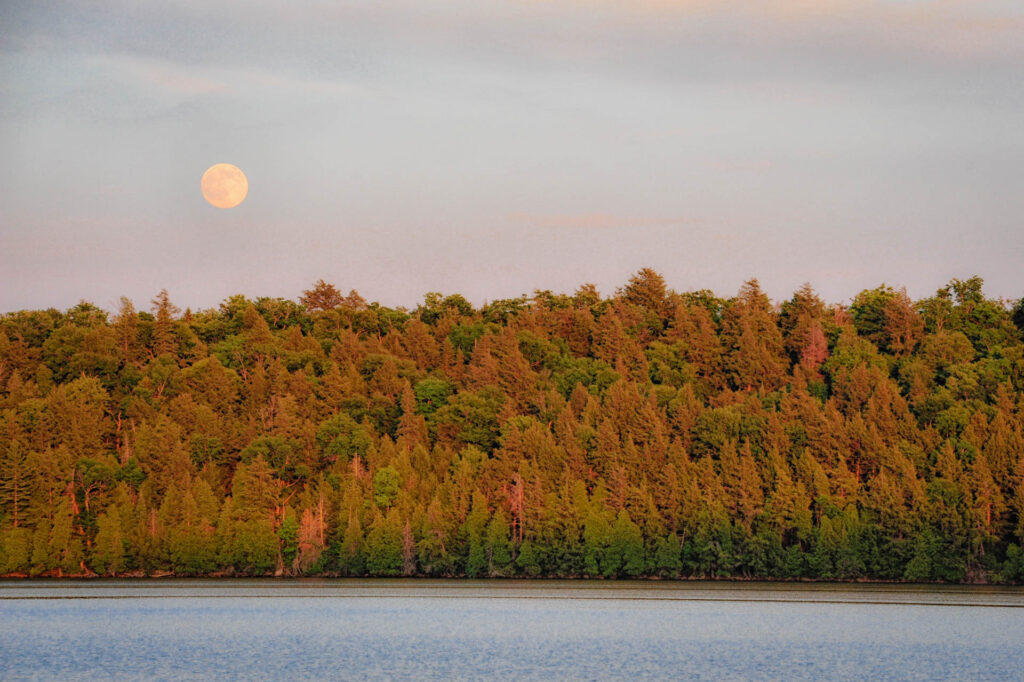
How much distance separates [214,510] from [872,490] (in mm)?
60847

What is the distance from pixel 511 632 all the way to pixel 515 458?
56681mm

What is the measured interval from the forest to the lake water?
944 centimetres

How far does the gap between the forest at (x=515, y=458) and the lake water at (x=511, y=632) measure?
9.44 metres

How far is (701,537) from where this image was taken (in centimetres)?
11681

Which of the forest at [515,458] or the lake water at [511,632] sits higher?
the forest at [515,458]

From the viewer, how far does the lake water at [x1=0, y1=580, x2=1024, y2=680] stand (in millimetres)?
57344

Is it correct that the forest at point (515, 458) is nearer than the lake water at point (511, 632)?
No

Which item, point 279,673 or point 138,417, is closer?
point 279,673

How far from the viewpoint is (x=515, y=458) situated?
128 meters

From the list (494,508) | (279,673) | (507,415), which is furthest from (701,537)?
(279,673)

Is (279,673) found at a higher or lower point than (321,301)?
lower

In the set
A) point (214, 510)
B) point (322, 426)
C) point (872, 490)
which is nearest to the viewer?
point (872, 490)

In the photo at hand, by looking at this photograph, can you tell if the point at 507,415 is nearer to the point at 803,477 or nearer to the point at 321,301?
the point at 803,477

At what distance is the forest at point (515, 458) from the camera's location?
115 metres
